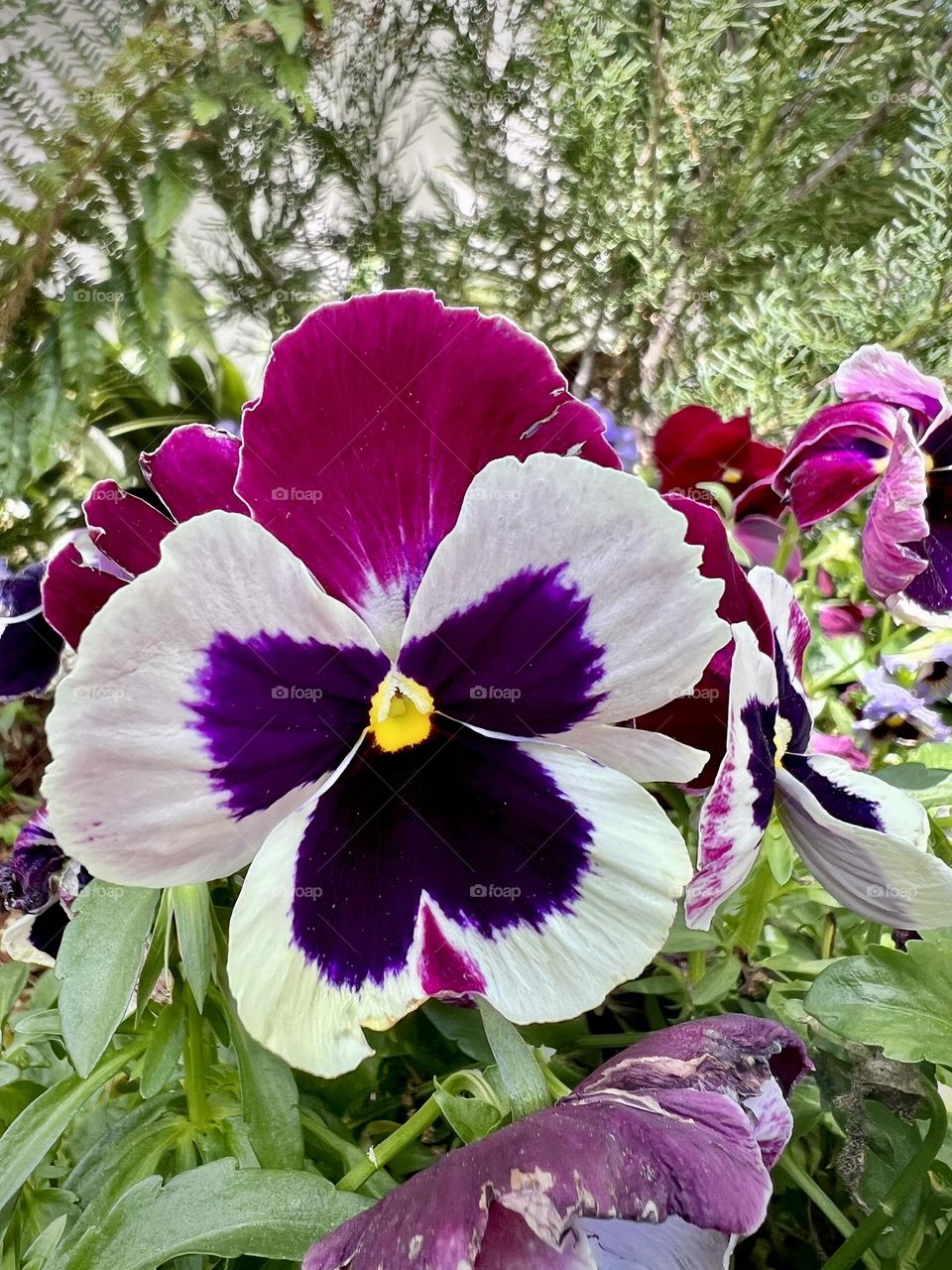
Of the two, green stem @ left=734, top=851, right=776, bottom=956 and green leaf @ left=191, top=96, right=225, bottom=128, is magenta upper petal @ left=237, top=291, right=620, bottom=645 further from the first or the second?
green leaf @ left=191, top=96, right=225, bottom=128

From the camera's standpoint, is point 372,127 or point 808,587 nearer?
point 808,587

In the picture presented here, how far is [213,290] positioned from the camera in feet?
3.77

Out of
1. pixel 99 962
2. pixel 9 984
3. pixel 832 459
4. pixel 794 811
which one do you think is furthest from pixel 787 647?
pixel 9 984

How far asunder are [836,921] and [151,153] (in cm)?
97

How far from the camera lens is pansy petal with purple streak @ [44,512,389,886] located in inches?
7.5

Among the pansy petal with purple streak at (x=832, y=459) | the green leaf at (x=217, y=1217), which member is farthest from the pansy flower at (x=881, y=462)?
the green leaf at (x=217, y=1217)

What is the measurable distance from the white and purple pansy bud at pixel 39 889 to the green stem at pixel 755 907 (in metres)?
0.29

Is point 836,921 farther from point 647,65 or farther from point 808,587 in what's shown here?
point 647,65

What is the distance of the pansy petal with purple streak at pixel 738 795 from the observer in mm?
243

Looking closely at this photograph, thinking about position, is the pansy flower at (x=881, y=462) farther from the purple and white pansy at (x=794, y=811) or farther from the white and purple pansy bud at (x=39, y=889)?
the white and purple pansy bud at (x=39, y=889)

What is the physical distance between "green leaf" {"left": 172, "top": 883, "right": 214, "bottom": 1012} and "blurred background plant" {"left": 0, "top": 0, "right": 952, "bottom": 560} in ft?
2.42

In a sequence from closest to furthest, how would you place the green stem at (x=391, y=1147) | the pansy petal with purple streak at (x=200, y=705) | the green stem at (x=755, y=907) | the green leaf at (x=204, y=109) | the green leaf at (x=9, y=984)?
the pansy petal with purple streak at (x=200, y=705) → the green stem at (x=391, y=1147) → the green stem at (x=755, y=907) → the green leaf at (x=9, y=984) → the green leaf at (x=204, y=109)

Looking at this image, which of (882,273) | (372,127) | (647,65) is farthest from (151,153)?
(882,273)

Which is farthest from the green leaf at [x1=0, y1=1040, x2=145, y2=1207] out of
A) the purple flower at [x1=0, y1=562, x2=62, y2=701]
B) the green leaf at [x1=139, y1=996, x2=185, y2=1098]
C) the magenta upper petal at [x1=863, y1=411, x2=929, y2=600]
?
the magenta upper petal at [x1=863, y1=411, x2=929, y2=600]
